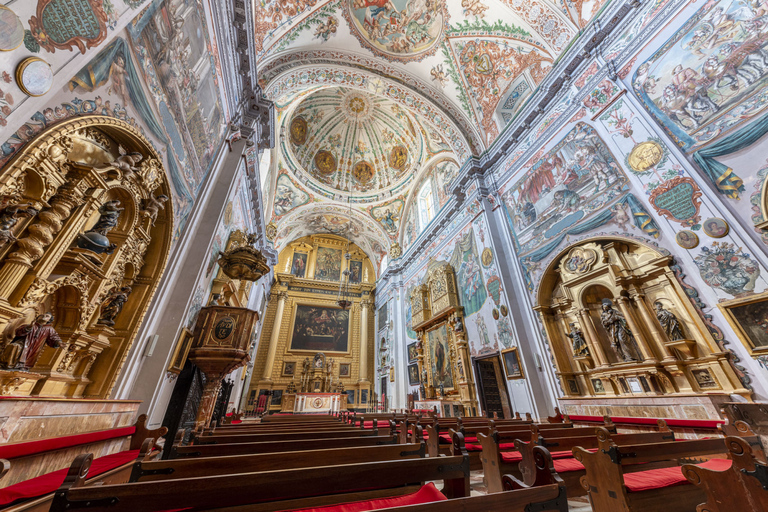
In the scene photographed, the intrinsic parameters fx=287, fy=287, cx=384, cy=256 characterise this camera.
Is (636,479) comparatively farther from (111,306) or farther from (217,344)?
(217,344)

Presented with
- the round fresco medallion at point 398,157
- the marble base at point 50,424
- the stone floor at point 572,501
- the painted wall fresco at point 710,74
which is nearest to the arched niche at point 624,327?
the painted wall fresco at point 710,74

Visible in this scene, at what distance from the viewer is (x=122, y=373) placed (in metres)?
3.58

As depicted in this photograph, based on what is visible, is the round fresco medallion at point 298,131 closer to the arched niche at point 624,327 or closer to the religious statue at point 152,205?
the religious statue at point 152,205

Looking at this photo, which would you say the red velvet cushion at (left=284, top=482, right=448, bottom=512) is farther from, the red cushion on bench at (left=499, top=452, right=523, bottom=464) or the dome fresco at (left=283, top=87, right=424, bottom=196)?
the dome fresco at (left=283, top=87, right=424, bottom=196)

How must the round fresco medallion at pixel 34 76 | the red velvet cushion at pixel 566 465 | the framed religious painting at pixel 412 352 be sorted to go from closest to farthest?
the round fresco medallion at pixel 34 76 < the red velvet cushion at pixel 566 465 < the framed religious painting at pixel 412 352

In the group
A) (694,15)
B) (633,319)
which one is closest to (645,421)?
(633,319)

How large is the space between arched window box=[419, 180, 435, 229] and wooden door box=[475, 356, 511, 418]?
725 centimetres

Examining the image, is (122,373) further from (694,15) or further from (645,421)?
(694,15)

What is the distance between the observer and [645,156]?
17.5ft

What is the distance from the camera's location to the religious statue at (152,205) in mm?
3800

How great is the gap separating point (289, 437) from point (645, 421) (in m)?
5.23

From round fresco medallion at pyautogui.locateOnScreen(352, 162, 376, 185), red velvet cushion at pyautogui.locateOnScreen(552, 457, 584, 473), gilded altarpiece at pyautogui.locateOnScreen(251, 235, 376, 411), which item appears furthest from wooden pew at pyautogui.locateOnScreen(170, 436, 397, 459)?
round fresco medallion at pyautogui.locateOnScreen(352, 162, 376, 185)

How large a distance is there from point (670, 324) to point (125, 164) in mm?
7992

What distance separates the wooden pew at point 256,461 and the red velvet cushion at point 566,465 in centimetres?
151
